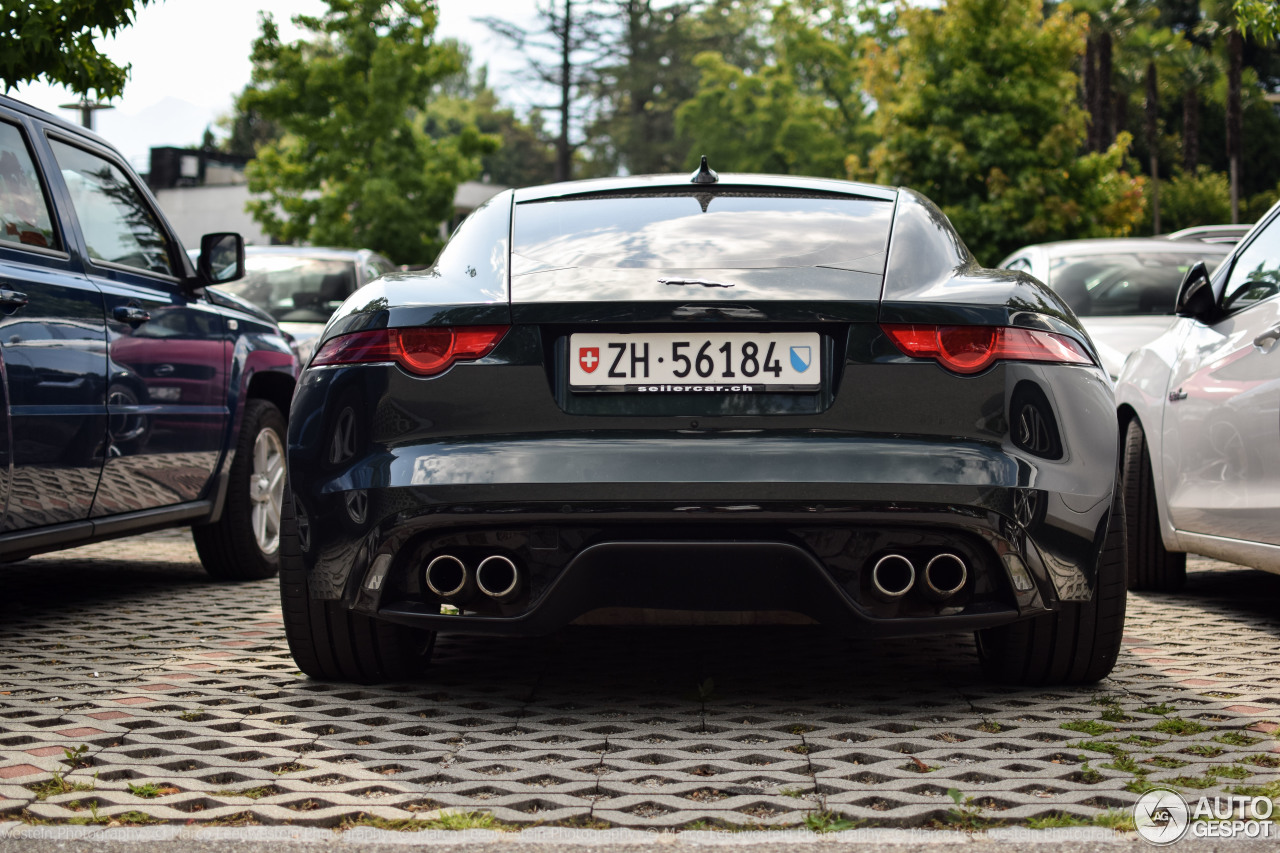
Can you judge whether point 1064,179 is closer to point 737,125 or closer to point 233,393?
point 233,393

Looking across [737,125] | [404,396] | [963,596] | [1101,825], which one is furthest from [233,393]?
[737,125]

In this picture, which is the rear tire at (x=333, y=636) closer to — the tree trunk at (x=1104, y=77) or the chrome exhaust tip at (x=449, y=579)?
the chrome exhaust tip at (x=449, y=579)

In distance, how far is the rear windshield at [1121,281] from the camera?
30.6 ft

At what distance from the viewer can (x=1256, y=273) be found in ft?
18.1

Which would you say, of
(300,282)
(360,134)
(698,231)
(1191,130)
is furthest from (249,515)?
(1191,130)

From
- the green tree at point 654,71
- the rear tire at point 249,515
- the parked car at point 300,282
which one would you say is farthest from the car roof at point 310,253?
the green tree at point 654,71

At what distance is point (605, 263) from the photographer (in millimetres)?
3883

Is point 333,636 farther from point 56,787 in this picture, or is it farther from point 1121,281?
point 1121,281

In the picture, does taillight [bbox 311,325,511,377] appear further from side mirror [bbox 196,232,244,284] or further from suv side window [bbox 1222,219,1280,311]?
suv side window [bbox 1222,219,1280,311]

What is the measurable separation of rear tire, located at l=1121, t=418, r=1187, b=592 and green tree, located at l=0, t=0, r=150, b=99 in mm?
5339

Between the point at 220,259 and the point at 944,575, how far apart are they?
394cm

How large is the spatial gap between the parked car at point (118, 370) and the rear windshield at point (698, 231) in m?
1.77

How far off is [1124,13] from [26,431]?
187 ft

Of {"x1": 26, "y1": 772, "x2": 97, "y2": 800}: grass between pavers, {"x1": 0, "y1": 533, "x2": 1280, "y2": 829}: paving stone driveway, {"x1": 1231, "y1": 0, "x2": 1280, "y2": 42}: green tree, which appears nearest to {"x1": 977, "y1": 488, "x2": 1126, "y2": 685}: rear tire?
{"x1": 0, "y1": 533, "x2": 1280, "y2": 829}: paving stone driveway
